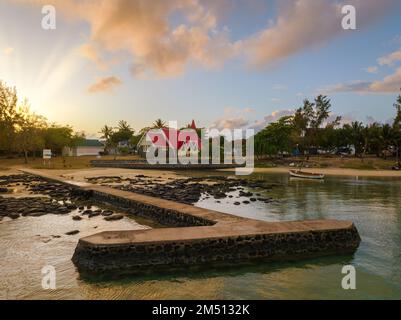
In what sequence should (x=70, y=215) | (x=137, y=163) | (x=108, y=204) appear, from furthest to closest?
Result: (x=137, y=163), (x=108, y=204), (x=70, y=215)

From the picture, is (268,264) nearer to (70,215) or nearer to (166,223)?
(166,223)

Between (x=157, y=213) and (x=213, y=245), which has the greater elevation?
(x=213, y=245)

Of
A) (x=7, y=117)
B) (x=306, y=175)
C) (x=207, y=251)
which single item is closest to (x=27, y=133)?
(x=7, y=117)

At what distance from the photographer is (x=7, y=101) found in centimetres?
6494

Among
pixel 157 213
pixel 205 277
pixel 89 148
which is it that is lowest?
pixel 205 277

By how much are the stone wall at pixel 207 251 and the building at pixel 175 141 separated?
62079 mm

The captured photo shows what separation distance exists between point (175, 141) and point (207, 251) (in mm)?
63754

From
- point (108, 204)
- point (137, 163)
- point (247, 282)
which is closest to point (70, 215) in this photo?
point (108, 204)

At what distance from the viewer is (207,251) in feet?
35.7

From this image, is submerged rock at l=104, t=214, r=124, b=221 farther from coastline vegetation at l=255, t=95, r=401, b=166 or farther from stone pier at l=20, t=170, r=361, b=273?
coastline vegetation at l=255, t=95, r=401, b=166

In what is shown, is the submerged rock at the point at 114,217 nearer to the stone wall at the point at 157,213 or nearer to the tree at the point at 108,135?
the stone wall at the point at 157,213

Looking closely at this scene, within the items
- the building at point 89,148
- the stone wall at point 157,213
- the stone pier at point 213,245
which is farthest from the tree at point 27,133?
the stone pier at point 213,245

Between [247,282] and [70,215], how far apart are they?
1277 centimetres

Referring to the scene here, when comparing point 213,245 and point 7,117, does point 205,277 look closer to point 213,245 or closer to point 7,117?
point 213,245
